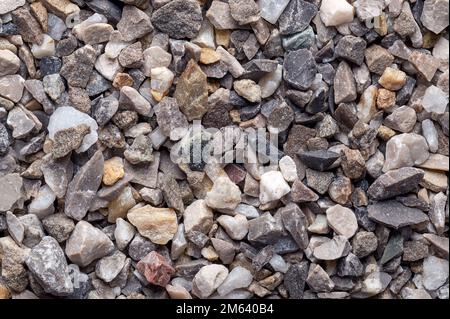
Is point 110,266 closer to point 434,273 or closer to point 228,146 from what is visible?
point 228,146

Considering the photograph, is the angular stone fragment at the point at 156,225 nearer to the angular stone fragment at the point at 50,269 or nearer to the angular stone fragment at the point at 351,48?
the angular stone fragment at the point at 50,269

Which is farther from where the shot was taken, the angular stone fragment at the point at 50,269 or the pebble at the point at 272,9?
the pebble at the point at 272,9

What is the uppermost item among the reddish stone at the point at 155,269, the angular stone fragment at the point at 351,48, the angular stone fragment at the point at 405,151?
the angular stone fragment at the point at 351,48

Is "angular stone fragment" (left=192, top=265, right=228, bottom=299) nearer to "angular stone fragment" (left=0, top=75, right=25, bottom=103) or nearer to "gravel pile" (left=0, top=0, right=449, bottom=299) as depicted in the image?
"gravel pile" (left=0, top=0, right=449, bottom=299)

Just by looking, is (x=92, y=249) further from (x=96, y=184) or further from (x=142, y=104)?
(x=142, y=104)

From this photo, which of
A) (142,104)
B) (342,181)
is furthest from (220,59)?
(342,181)

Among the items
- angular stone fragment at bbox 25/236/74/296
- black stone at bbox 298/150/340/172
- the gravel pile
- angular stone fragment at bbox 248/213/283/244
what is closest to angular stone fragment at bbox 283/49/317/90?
the gravel pile

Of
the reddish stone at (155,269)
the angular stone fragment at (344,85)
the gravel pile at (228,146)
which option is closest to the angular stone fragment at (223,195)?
the gravel pile at (228,146)
